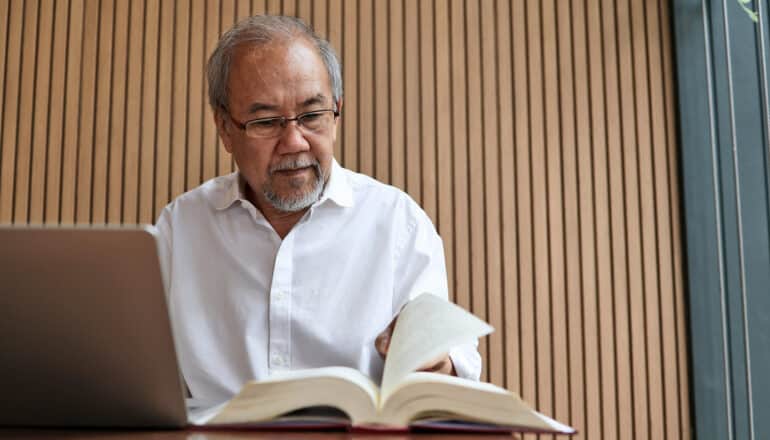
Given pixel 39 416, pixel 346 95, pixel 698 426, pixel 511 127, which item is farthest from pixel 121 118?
pixel 698 426

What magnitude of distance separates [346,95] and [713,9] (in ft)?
4.30

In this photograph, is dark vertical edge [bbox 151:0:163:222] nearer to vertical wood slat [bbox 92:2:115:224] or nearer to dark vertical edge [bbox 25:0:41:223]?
vertical wood slat [bbox 92:2:115:224]

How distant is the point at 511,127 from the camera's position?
2916 mm

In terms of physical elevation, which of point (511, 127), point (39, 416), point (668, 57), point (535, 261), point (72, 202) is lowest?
point (39, 416)

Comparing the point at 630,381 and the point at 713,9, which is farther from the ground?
the point at 713,9

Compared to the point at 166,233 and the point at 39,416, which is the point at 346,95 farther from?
the point at 39,416

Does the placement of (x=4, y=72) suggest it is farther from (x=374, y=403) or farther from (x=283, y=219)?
(x=374, y=403)

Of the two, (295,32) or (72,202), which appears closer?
(295,32)

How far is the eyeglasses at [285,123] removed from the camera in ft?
6.77

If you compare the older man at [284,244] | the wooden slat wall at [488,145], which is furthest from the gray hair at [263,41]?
the wooden slat wall at [488,145]

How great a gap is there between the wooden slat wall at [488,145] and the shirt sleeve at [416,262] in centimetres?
66

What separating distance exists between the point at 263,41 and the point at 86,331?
1289 mm

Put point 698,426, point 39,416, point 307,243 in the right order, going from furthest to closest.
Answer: point 698,426
point 307,243
point 39,416

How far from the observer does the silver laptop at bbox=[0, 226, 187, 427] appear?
0.92 metres
